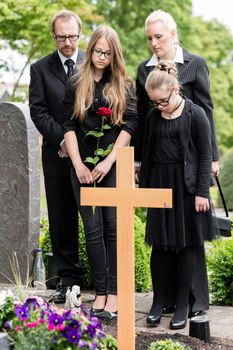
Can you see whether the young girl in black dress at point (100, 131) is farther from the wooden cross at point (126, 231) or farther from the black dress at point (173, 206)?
the wooden cross at point (126, 231)

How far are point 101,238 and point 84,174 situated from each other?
45 centimetres

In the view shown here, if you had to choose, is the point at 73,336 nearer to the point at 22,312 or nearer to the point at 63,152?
the point at 22,312

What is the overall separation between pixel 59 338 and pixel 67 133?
2037 mm

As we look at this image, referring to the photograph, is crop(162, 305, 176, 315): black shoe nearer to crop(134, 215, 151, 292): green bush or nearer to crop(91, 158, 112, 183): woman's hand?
crop(134, 215, 151, 292): green bush

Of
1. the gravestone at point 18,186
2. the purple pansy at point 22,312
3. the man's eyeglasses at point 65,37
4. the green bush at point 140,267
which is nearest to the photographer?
the purple pansy at point 22,312

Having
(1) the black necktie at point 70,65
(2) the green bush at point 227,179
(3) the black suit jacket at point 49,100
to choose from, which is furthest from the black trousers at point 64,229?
(2) the green bush at point 227,179

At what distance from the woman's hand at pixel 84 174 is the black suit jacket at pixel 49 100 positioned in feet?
1.63

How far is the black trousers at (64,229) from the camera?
18.4ft

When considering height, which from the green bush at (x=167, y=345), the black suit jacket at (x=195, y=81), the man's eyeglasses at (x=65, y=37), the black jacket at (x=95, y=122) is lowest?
the green bush at (x=167, y=345)

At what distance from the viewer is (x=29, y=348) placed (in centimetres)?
324

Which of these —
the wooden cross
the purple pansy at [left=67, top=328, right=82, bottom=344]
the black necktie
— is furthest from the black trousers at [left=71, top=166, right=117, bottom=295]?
the purple pansy at [left=67, top=328, right=82, bottom=344]

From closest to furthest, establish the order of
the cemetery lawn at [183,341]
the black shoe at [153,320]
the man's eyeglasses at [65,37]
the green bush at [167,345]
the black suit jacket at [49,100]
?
the green bush at [167,345]
the cemetery lawn at [183,341]
the black shoe at [153,320]
the man's eyeglasses at [65,37]
the black suit jacket at [49,100]

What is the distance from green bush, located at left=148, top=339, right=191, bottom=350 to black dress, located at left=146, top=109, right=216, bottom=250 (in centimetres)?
81

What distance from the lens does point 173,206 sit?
470 centimetres
